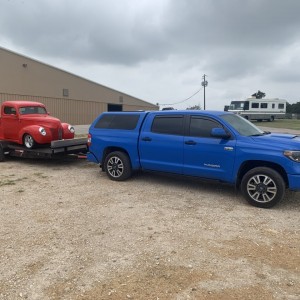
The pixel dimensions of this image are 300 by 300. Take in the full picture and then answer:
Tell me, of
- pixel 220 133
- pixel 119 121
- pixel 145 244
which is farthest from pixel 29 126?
pixel 145 244

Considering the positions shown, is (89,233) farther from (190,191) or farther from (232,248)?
(190,191)

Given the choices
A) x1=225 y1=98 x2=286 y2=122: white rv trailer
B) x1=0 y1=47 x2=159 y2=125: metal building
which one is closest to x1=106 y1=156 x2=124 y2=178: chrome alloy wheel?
x1=0 y1=47 x2=159 y2=125: metal building

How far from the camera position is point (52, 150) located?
32.5 feet

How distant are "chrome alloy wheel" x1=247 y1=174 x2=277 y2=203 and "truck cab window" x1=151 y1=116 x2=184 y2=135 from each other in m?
1.90

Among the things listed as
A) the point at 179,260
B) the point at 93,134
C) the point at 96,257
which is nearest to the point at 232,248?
the point at 179,260

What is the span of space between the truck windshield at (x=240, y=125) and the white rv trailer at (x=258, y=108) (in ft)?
125

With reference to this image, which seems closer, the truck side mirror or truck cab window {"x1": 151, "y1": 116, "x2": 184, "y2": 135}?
the truck side mirror

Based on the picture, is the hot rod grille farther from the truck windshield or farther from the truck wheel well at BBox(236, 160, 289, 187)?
the truck wheel well at BBox(236, 160, 289, 187)

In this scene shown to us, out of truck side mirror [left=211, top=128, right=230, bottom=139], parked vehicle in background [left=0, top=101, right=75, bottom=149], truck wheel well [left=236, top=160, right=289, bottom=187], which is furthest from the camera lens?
parked vehicle in background [left=0, top=101, right=75, bottom=149]

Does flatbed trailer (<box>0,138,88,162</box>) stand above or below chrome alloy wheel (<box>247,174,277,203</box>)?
above

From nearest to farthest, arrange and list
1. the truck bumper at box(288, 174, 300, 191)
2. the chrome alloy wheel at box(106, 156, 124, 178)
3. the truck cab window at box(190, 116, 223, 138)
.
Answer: the truck bumper at box(288, 174, 300, 191)
the truck cab window at box(190, 116, 223, 138)
the chrome alloy wheel at box(106, 156, 124, 178)

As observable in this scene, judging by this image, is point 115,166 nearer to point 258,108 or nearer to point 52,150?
point 52,150

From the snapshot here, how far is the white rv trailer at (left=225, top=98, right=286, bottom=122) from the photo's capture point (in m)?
44.7

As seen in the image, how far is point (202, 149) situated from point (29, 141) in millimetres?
6190
